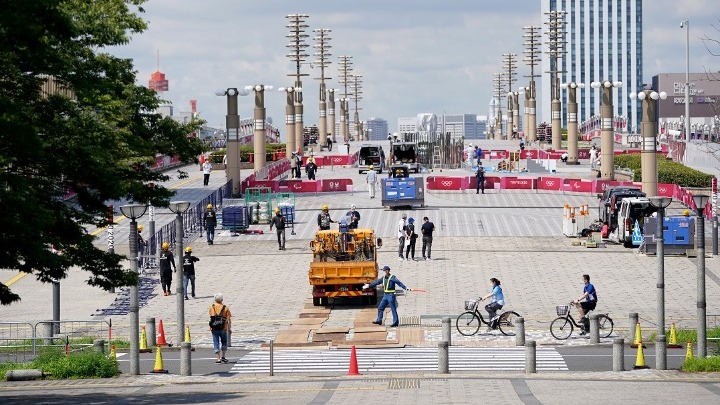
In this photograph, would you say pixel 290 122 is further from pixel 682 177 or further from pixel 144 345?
pixel 144 345

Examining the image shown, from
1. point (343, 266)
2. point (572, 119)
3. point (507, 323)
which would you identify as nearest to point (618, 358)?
point (507, 323)

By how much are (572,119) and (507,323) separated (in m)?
63.8

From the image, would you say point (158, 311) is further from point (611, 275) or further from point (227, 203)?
point (227, 203)

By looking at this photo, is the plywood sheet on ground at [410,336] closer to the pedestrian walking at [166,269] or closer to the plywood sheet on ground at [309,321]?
the plywood sheet on ground at [309,321]

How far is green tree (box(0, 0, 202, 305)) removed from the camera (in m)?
24.5

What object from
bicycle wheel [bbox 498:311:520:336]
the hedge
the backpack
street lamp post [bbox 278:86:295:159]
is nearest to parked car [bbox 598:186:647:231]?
bicycle wheel [bbox 498:311:520:336]

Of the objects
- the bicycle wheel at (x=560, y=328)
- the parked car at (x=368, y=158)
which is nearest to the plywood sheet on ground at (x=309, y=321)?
the bicycle wheel at (x=560, y=328)

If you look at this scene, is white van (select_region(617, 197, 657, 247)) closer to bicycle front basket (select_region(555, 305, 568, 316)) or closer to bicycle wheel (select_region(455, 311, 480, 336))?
bicycle wheel (select_region(455, 311, 480, 336))

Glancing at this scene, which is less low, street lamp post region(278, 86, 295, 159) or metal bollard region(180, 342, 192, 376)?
street lamp post region(278, 86, 295, 159)

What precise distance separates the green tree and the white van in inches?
1052

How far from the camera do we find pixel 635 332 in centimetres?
3559

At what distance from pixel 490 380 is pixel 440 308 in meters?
12.5

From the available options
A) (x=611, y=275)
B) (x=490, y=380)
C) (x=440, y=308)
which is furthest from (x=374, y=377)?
(x=611, y=275)

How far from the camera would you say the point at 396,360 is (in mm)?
33906
